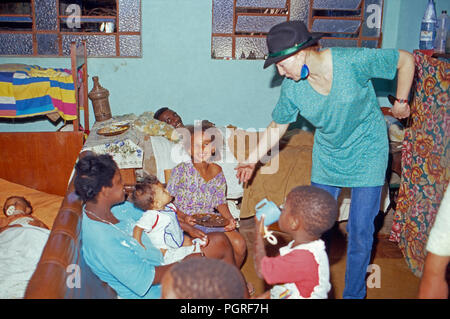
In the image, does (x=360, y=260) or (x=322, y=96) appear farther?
(x=360, y=260)

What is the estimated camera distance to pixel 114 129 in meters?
3.70

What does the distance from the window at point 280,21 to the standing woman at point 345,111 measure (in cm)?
225

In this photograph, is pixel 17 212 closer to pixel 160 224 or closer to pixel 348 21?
pixel 160 224

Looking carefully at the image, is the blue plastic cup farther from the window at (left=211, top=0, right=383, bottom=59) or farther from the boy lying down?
the window at (left=211, top=0, right=383, bottom=59)

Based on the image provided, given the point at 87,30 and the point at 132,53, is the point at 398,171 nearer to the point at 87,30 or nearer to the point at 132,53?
the point at 132,53

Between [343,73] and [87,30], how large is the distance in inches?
119

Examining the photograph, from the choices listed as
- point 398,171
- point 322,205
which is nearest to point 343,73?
point 322,205

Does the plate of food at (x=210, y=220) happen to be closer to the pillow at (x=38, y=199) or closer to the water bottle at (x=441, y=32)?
the pillow at (x=38, y=199)

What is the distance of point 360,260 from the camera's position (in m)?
2.38

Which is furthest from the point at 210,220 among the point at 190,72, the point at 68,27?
the point at 68,27

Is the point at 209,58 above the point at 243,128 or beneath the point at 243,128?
above

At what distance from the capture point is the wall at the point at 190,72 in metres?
4.29

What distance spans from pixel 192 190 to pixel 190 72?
1946 millimetres
